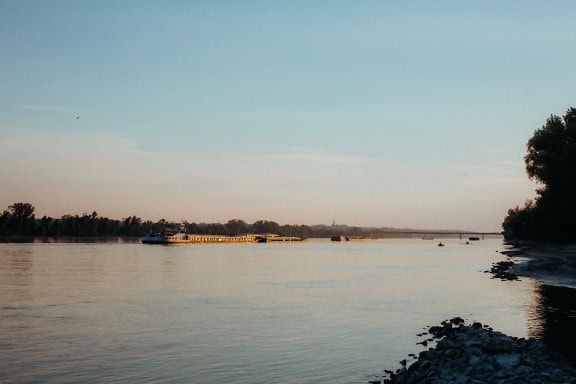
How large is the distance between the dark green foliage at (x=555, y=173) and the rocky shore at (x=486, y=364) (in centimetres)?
7308

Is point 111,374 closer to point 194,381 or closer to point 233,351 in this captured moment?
point 194,381

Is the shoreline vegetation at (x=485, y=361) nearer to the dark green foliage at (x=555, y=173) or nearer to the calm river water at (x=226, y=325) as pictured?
the calm river water at (x=226, y=325)

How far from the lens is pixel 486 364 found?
22359 millimetres

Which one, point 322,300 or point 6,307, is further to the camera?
point 322,300

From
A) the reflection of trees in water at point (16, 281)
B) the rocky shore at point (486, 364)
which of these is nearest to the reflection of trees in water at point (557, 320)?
the rocky shore at point (486, 364)

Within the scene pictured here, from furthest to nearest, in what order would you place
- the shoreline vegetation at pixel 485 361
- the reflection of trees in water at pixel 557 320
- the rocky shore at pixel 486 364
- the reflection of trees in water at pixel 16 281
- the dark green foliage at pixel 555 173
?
1. the dark green foliage at pixel 555 173
2. the reflection of trees in water at pixel 16 281
3. the reflection of trees in water at pixel 557 320
4. the shoreline vegetation at pixel 485 361
5. the rocky shore at pixel 486 364

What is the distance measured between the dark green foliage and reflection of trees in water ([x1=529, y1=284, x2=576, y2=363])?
139 feet

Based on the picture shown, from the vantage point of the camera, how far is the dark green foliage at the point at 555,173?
92938mm

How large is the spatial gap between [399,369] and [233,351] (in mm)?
8614

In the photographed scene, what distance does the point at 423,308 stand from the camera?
156 feet

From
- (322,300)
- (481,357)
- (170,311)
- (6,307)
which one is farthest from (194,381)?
(322,300)

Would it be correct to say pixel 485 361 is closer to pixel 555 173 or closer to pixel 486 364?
pixel 486 364

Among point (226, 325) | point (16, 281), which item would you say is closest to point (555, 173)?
point (226, 325)

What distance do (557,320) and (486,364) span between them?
18.4 metres
